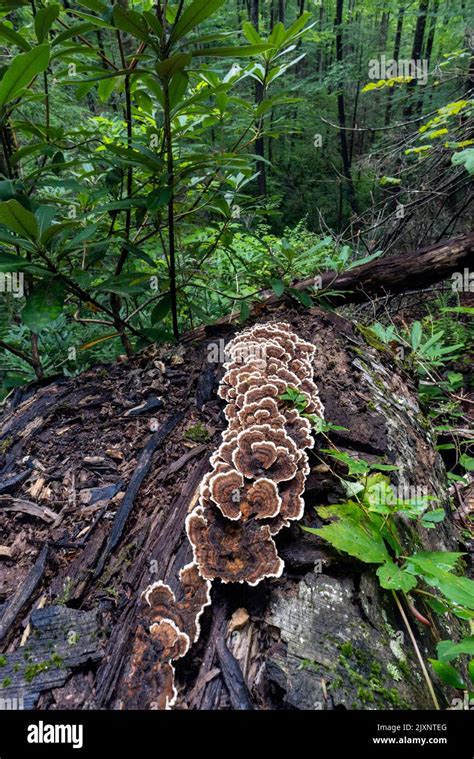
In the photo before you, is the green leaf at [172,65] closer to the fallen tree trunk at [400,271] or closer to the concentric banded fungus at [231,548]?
the concentric banded fungus at [231,548]

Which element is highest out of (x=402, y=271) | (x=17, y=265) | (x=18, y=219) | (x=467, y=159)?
(x=467, y=159)

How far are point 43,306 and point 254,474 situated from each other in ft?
4.59

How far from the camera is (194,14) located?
198cm

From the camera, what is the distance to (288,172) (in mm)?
21391

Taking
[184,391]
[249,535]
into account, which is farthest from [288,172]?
[249,535]

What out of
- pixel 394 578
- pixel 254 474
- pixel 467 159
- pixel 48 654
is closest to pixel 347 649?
pixel 394 578

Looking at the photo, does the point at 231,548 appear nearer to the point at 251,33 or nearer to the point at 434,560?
the point at 434,560

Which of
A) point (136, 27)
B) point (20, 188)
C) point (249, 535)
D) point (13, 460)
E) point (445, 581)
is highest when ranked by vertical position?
point (136, 27)

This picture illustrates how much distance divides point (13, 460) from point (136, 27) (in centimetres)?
251

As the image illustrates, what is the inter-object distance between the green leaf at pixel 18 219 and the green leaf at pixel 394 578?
2124mm

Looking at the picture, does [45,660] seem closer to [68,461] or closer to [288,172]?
[68,461]

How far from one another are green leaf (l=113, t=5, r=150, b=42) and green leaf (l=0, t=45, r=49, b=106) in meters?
0.37

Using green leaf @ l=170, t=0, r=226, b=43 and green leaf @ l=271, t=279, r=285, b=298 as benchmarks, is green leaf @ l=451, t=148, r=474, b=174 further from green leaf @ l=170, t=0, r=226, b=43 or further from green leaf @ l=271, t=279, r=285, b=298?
green leaf @ l=170, t=0, r=226, b=43
